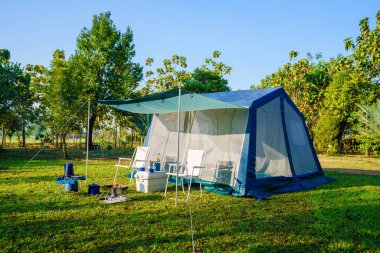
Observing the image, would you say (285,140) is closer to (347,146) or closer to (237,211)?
(237,211)

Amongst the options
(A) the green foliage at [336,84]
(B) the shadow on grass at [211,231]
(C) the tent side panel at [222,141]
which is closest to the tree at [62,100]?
(C) the tent side panel at [222,141]

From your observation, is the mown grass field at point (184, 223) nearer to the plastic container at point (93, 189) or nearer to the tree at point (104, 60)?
the plastic container at point (93, 189)

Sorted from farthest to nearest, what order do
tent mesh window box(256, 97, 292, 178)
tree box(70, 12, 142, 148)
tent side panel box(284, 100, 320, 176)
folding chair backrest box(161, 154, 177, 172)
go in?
tree box(70, 12, 142, 148) → folding chair backrest box(161, 154, 177, 172) → tent side panel box(284, 100, 320, 176) → tent mesh window box(256, 97, 292, 178)

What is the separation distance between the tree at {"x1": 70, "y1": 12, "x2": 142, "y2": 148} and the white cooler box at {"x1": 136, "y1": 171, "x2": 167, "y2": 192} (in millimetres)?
10118

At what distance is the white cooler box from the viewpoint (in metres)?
5.81

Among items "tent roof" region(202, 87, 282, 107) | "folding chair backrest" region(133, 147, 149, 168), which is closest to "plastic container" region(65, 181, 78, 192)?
"folding chair backrest" region(133, 147, 149, 168)

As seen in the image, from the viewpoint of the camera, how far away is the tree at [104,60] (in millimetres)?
15820

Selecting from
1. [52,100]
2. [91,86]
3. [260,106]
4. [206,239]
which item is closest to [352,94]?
[260,106]

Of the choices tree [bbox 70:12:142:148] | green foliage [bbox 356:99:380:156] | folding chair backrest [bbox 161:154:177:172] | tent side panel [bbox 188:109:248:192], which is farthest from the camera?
tree [bbox 70:12:142:148]

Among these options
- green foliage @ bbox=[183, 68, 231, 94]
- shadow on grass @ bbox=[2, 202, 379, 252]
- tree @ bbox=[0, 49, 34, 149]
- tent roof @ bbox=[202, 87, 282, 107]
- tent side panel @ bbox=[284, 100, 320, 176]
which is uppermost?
green foliage @ bbox=[183, 68, 231, 94]

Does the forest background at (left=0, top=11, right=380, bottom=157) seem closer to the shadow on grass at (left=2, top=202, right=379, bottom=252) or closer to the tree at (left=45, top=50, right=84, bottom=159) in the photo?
the tree at (left=45, top=50, right=84, bottom=159)

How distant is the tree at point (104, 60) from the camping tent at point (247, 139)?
30.6 feet

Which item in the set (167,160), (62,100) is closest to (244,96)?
(167,160)

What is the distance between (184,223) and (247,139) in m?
2.48
